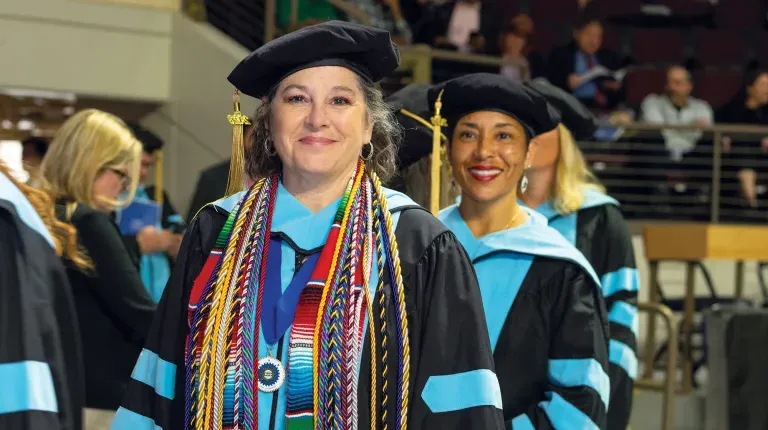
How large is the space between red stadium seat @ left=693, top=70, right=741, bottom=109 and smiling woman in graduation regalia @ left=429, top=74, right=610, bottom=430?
28.7 ft

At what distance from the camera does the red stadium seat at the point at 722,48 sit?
12719 millimetres

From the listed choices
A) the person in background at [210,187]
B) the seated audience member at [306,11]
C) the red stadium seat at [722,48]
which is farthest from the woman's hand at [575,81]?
the person in background at [210,187]

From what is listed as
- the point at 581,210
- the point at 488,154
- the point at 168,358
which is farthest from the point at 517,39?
the point at 168,358

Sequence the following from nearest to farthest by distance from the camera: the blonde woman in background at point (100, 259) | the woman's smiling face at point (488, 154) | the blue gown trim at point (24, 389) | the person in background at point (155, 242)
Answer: the blue gown trim at point (24, 389)
the woman's smiling face at point (488, 154)
the blonde woman in background at point (100, 259)
the person in background at point (155, 242)

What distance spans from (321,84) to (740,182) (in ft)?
29.3

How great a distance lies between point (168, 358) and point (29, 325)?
1.13 feet

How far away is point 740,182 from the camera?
1095cm

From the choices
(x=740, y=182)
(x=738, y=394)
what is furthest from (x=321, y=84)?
(x=740, y=182)

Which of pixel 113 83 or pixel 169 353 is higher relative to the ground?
pixel 113 83

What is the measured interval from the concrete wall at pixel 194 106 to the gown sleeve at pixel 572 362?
5.72 metres

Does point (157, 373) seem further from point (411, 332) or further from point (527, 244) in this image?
point (527, 244)

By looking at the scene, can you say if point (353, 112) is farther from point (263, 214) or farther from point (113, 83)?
point (113, 83)

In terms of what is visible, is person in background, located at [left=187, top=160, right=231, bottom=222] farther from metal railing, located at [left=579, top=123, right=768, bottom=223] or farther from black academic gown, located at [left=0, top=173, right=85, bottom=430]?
metal railing, located at [left=579, top=123, right=768, bottom=223]

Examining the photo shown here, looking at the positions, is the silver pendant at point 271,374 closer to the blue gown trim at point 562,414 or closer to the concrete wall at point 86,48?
the blue gown trim at point 562,414
